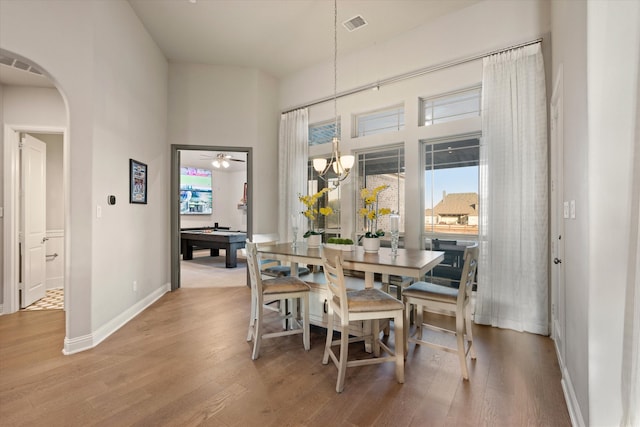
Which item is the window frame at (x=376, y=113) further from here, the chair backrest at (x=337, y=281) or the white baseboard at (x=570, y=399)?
the white baseboard at (x=570, y=399)

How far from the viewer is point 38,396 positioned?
79.0 inches

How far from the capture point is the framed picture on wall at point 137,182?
3594 millimetres

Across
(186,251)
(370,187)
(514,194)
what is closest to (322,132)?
(370,187)

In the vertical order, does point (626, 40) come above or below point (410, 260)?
above

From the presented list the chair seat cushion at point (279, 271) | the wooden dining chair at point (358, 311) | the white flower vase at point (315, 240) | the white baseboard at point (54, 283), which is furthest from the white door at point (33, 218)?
the wooden dining chair at point (358, 311)

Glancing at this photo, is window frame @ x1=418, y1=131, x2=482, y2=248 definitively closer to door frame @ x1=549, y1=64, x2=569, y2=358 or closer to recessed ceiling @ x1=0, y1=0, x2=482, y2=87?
door frame @ x1=549, y1=64, x2=569, y2=358

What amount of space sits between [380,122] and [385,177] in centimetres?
80

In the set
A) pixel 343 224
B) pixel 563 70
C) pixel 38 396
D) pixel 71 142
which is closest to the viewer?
pixel 38 396

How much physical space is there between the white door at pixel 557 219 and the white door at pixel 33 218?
5840 millimetres

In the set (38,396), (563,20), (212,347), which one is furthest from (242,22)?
(38,396)

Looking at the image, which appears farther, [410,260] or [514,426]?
[410,260]

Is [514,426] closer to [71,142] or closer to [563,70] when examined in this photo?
[563,70]

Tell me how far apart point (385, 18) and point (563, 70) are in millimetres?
2258

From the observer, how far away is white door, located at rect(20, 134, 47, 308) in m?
3.88
